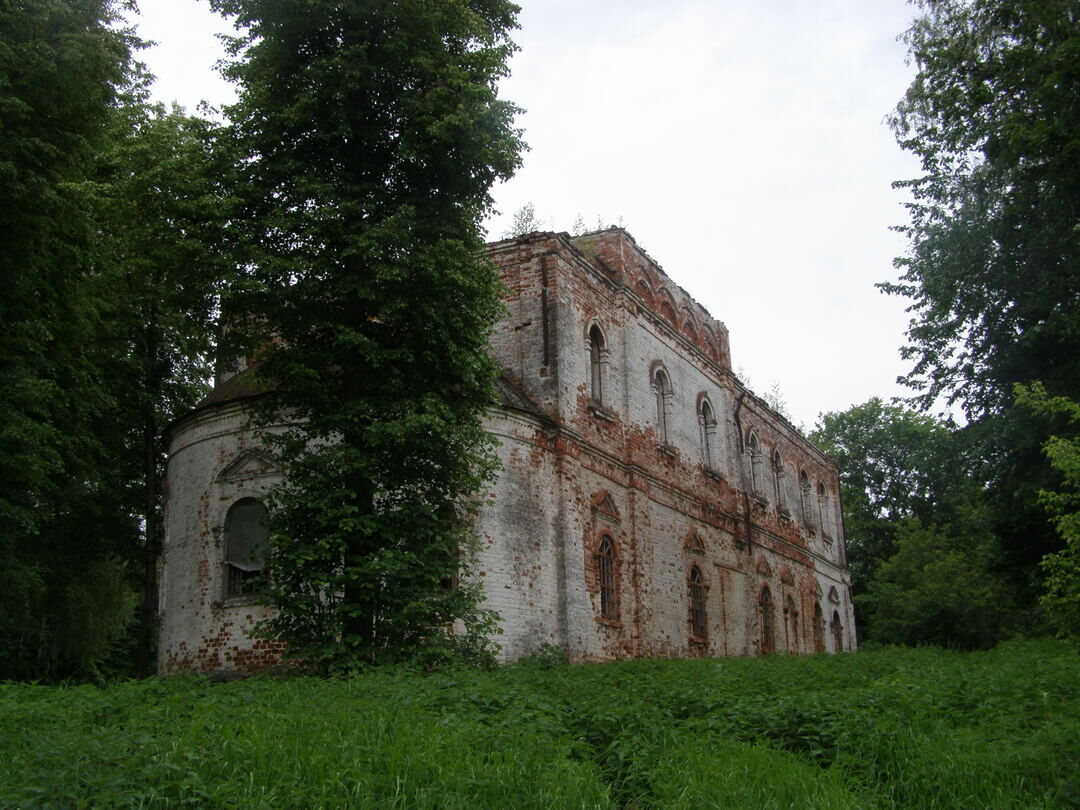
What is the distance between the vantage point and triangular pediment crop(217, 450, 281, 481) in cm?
1741

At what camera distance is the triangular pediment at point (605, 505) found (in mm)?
19922

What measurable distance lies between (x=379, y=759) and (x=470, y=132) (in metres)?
9.51

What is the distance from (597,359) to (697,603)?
6568mm

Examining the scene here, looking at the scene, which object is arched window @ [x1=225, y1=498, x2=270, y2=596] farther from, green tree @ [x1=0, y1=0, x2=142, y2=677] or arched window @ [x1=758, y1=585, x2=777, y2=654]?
arched window @ [x1=758, y1=585, x2=777, y2=654]

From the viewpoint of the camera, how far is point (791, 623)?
3025 centimetres

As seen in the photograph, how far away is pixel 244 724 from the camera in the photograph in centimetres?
734

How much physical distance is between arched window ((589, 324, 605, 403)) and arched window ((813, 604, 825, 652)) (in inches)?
607

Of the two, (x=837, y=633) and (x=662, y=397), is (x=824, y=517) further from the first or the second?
(x=662, y=397)

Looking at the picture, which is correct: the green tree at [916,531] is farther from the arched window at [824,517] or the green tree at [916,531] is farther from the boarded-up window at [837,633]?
the arched window at [824,517]

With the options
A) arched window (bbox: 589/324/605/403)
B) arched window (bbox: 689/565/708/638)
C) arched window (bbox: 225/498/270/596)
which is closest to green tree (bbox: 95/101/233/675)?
arched window (bbox: 225/498/270/596)

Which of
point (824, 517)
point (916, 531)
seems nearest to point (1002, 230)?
point (824, 517)

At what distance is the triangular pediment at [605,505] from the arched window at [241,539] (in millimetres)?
6466

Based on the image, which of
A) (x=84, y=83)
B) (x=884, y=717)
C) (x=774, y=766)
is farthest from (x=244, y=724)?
(x=84, y=83)

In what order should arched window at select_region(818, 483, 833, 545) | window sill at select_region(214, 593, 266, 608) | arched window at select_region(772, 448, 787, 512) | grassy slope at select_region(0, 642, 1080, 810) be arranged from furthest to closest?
arched window at select_region(818, 483, 833, 545) → arched window at select_region(772, 448, 787, 512) → window sill at select_region(214, 593, 266, 608) → grassy slope at select_region(0, 642, 1080, 810)
